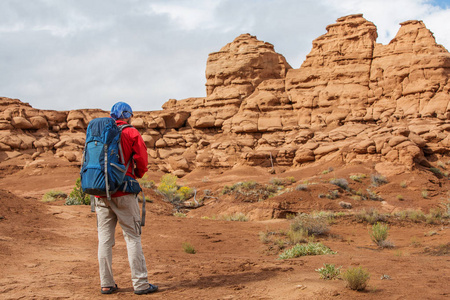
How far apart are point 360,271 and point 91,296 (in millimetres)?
2802

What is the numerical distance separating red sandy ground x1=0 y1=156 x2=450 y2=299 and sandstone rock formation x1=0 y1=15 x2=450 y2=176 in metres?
19.4

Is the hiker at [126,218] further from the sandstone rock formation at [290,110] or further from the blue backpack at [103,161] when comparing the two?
the sandstone rock formation at [290,110]

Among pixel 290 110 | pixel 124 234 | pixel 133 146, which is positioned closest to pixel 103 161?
pixel 133 146

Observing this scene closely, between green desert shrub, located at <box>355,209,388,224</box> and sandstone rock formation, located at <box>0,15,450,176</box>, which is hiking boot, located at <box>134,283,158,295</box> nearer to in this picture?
green desert shrub, located at <box>355,209,388,224</box>

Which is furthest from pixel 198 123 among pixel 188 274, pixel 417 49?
pixel 188 274

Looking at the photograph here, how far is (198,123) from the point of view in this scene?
135 feet

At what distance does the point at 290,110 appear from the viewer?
3922 cm

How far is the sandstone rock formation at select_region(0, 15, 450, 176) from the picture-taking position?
3275 centimetres

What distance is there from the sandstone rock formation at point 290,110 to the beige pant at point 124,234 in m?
25.4

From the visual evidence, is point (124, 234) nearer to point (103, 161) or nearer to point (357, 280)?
point (103, 161)

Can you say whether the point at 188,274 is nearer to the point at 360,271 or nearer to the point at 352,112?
the point at 360,271

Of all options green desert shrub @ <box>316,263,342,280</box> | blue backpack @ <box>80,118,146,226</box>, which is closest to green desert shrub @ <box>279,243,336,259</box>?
green desert shrub @ <box>316,263,342,280</box>

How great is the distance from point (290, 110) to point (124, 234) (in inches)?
1421

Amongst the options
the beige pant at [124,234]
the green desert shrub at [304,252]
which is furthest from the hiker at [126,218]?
the green desert shrub at [304,252]
